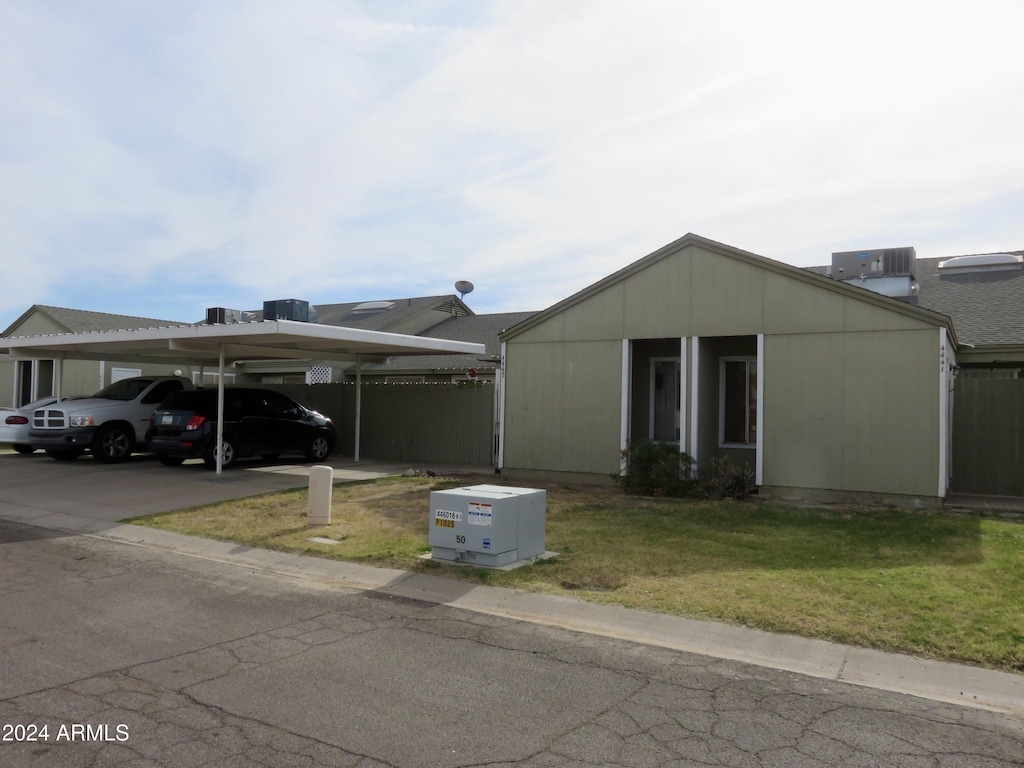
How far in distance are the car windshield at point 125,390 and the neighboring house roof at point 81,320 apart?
304 inches

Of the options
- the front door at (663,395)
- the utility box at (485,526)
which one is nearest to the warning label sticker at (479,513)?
the utility box at (485,526)

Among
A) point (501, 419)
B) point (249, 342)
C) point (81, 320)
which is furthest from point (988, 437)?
point (81, 320)

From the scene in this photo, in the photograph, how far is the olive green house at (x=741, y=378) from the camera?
39.5 ft

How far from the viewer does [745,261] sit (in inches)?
525

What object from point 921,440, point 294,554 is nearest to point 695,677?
point 294,554

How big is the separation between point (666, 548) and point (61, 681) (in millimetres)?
5925

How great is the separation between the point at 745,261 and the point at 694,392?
2243mm

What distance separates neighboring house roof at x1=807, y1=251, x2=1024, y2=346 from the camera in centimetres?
1451

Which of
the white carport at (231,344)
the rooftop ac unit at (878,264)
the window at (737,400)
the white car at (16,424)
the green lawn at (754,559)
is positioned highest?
the rooftop ac unit at (878,264)

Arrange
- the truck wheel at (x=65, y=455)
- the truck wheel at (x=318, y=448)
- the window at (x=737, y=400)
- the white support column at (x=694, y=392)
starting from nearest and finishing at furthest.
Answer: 1. the white support column at (x=694, y=392)
2. the window at (x=737, y=400)
3. the truck wheel at (x=65, y=455)
4. the truck wheel at (x=318, y=448)

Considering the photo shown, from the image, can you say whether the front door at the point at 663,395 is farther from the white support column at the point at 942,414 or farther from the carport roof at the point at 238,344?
the white support column at the point at 942,414

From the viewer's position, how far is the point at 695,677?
5426 mm

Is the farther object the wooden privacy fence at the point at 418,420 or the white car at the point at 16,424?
the wooden privacy fence at the point at 418,420

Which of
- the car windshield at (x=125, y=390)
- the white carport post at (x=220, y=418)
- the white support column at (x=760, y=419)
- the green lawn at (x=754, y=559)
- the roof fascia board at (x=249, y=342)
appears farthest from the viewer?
the car windshield at (x=125, y=390)
